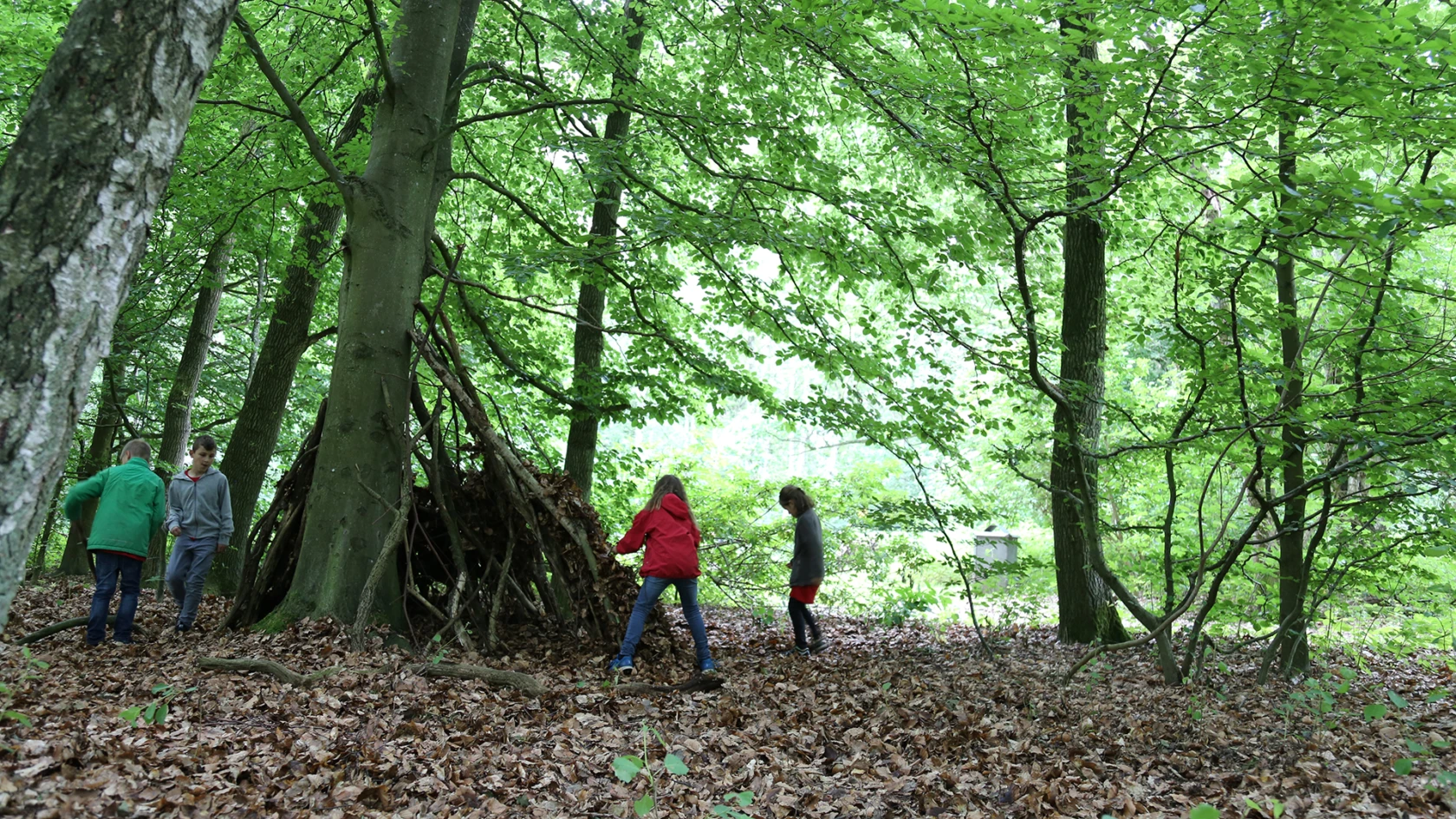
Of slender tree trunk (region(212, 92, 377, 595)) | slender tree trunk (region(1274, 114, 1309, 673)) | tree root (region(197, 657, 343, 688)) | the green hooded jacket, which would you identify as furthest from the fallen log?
slender tree trunk (region(212, 92, 377, 595))

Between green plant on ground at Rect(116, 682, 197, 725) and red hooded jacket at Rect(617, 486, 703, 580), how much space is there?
2.91 metres

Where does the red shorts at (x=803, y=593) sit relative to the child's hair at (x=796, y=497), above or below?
below

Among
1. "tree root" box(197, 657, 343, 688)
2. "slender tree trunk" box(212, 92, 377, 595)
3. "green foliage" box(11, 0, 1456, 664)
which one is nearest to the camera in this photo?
"tree root" box(197, 657, 343, 688)

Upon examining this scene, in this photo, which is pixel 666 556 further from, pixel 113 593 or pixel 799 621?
pixel 113 593

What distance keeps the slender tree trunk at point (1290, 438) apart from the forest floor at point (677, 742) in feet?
1.67

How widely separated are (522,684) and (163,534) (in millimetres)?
8032

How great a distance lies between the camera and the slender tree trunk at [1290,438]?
17.4ft

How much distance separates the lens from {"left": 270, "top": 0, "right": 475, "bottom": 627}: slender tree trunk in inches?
253

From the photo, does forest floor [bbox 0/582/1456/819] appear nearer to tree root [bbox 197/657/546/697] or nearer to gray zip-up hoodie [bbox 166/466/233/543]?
tree root [bbox 197/657/546/697]

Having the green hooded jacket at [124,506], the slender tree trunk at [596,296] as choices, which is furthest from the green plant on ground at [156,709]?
the slender tree trunk at [596,296]

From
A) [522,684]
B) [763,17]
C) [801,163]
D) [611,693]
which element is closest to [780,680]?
[611,693]

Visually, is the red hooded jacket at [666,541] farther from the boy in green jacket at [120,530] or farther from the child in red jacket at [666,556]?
the boy in green jacket at [120,530]

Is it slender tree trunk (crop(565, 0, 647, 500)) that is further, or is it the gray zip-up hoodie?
slender tree trunk (crop(565, 0, 647, 500))

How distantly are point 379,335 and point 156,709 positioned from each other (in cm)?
329
